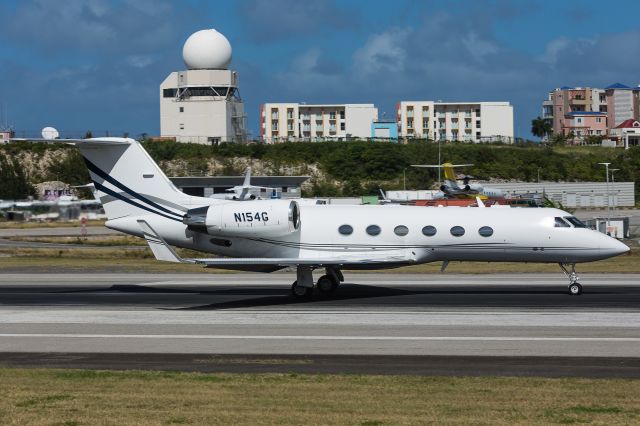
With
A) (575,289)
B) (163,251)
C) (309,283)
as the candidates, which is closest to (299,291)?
(309,283)

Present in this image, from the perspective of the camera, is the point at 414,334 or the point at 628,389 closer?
the point at 628,389

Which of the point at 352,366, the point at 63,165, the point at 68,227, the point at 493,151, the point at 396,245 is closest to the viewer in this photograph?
the point at 352,366

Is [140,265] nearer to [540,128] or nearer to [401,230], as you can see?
[401,230]

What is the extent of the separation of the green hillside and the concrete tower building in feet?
8.39

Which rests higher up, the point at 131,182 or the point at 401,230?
the point at 131,182

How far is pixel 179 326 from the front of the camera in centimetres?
2178

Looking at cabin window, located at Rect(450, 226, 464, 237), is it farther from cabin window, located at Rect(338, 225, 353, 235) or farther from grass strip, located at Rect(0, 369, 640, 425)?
grass strip, located at Rect(0, 369, 640, 425)

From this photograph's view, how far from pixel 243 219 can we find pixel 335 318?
18.0 feet

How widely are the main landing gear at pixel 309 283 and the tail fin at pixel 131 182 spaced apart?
3846mm

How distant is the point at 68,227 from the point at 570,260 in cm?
5258

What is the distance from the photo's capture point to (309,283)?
27359 millimetres

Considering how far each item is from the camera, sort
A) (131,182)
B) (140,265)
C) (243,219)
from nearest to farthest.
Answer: (243,219)
(131,182)
(140,265)

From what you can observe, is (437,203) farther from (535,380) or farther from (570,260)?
(535,380)

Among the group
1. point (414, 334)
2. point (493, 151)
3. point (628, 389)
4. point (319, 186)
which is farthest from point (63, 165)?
point (628, 389)
